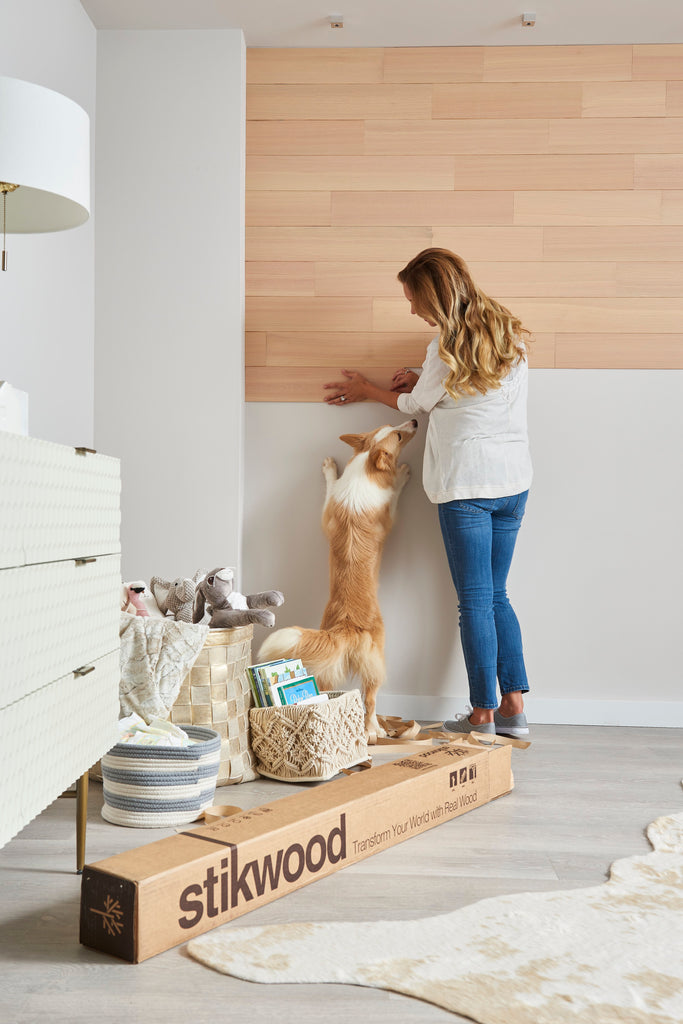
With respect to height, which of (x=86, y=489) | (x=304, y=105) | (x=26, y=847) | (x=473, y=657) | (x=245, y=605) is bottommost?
(x=26, y=847)

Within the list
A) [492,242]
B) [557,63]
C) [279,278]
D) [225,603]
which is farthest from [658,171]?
[225,603]

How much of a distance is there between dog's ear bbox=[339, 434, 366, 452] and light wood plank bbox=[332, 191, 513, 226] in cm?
76

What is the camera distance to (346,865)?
1.67 meters

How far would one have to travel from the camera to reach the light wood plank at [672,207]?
9.65 ft

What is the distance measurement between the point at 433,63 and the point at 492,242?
25.6 inches

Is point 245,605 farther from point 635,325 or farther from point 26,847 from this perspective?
point 635,325

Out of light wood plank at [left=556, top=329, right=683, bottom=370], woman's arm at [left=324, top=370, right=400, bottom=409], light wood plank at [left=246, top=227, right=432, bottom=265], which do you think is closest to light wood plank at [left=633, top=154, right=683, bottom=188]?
light wood plank at [left=556, top=329, right=683, bottom=370]

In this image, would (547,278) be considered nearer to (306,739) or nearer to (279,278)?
(279,278)

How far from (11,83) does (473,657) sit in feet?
6.30

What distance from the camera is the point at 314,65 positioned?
9.86 feet

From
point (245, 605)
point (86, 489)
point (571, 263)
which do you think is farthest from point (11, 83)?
point (571, 263)

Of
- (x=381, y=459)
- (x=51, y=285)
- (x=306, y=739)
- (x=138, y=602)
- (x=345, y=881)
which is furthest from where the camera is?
(x=381, y=459)

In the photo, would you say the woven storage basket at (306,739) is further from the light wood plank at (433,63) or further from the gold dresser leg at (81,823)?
the light wood plank at (433,63)

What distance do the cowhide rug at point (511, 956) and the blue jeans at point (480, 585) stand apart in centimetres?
112
